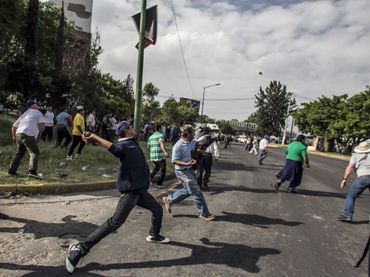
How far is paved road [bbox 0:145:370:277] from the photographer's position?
2.89 metres

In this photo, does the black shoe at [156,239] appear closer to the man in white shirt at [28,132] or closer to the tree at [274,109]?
the man in white shirt at [28,132]

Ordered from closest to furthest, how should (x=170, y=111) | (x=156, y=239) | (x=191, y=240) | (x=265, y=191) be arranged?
(x=156, y=239), (x=191, y=240), (x=265, y=191), (x=170, y=111)

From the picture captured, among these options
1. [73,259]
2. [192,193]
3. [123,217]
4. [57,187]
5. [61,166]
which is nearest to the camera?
[73,259]

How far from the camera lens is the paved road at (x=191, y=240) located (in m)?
2.89

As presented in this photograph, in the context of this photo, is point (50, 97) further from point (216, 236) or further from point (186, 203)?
point (216, 236)

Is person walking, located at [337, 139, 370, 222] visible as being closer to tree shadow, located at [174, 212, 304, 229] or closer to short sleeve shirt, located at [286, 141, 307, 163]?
tree shadow, located at [174, 212, 304, 229]

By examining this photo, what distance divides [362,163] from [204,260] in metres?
3.83

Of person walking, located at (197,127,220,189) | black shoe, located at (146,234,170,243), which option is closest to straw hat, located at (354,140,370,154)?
person walking, located at (197,127,220,189)

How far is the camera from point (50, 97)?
15180 mm

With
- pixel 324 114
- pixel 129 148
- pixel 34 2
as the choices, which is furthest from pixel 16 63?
pixel 324 114

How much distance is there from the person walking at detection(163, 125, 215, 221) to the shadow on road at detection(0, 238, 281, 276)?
0.84 metres

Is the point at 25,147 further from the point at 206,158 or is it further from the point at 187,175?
the point at 206,158

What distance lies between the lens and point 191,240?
144 inches

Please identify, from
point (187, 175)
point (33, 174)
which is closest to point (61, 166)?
point (33, 174)
